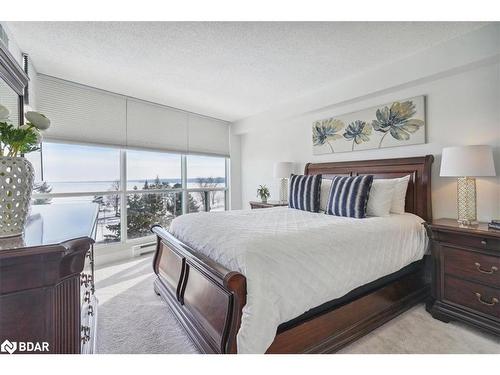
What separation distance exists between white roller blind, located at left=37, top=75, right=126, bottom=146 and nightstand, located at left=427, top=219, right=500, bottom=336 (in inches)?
162

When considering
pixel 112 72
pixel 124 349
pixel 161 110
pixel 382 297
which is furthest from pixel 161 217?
pixel 382 297

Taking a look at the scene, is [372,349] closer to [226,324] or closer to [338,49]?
[226,324]

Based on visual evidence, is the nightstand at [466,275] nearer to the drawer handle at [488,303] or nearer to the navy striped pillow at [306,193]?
the drawer handle at [488,303]

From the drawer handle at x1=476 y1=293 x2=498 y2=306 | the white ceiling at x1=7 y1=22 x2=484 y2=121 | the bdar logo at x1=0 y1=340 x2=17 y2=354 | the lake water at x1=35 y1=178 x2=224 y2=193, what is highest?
the white ceiling at x1=7 y1=22 x2=484 y2=121

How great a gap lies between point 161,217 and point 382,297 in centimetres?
353

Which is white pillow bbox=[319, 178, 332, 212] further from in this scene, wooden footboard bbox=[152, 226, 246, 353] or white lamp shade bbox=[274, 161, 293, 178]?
wooden footboard bbox=[152, 226, 246, 353]

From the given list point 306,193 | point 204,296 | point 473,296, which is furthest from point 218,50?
point 473,296

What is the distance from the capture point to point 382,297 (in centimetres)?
194

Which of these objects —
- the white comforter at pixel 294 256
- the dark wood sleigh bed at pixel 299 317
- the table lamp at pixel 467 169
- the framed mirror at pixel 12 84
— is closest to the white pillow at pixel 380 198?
the white comforter at pixel 294 256

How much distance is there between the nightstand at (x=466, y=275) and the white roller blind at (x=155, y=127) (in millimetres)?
3859

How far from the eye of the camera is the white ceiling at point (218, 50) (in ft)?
6.54

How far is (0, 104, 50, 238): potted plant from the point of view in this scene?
864 mm

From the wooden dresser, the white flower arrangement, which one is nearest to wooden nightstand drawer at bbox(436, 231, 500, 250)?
the wooden dresser

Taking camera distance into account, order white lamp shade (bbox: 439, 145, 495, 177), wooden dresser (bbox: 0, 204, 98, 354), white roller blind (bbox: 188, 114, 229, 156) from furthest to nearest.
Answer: white roller blind (bbox: 188, 114, 229, 156), white lamp shade (bbox: 439, 145, 495, 177), wooden dresser (bbox: 0, 204, 98, 354)
